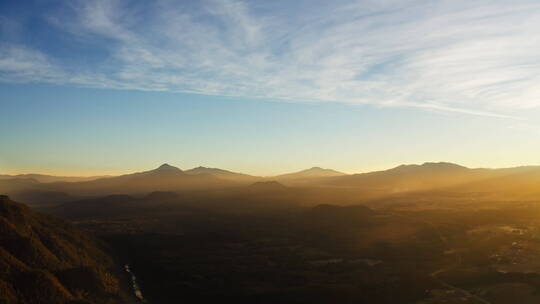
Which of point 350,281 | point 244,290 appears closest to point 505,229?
point 350,281

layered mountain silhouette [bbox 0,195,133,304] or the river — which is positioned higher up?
layered mountain silhouette [bbox 0,195,133,304]

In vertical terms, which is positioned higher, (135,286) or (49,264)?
(49,264)

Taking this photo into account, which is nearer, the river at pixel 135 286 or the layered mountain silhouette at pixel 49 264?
the layered mountain silhouette at pixel 49 264

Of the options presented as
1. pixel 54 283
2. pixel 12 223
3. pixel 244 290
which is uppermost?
pixel 12 223

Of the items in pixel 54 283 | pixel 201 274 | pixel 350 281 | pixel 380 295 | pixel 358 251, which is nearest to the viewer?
pixel 54 283

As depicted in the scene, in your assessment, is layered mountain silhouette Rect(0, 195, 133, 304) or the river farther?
the river

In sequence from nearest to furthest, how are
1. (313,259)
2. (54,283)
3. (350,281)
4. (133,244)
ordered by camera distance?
1. (54,283)
2. (350,281)
3. (313,259)
4. (133,244)

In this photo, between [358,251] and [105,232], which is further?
[105,232]

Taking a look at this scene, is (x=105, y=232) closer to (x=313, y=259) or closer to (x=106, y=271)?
(x=106, y=271)
